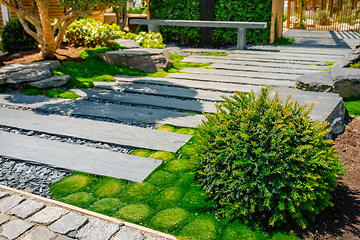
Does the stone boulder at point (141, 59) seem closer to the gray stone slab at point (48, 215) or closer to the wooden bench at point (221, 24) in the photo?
the wooden bench at point (221, 24)

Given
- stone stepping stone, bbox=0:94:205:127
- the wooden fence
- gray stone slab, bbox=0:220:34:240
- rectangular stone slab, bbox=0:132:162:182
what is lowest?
gray stone slab, bbox=0:220:34:240

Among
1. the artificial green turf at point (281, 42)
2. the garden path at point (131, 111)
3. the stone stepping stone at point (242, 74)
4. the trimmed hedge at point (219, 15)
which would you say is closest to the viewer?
the garden path at point (131, 111)

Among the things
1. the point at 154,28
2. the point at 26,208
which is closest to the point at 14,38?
the point at 154,28

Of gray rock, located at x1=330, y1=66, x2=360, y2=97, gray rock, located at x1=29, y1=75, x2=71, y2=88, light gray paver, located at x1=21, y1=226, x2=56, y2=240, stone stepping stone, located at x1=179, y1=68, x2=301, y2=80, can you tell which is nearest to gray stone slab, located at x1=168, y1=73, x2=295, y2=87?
stone stepping stone, located at x1=179, y1=68, x2=301, y2=80

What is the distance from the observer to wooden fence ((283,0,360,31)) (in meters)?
16.5

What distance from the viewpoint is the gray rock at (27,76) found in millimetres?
6109

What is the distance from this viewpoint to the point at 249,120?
2.79 meters

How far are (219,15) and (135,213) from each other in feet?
32.8

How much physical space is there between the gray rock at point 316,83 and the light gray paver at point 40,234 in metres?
4.56

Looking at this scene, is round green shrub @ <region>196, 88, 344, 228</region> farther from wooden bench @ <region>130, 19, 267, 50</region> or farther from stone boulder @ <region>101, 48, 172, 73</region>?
wooden bench @ <region>130, 19, 267, 50</region>

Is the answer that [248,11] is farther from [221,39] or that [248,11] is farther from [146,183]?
[146,183]

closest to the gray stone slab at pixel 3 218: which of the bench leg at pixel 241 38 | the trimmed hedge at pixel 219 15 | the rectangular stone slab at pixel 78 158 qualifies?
the rectangular stone slab at pixel 78 158

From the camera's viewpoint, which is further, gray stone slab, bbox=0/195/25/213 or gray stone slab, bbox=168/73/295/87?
gray stone slab, bbox=168/73/295/87

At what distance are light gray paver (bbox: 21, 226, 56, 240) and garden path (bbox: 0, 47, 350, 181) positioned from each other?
36.1 inches
